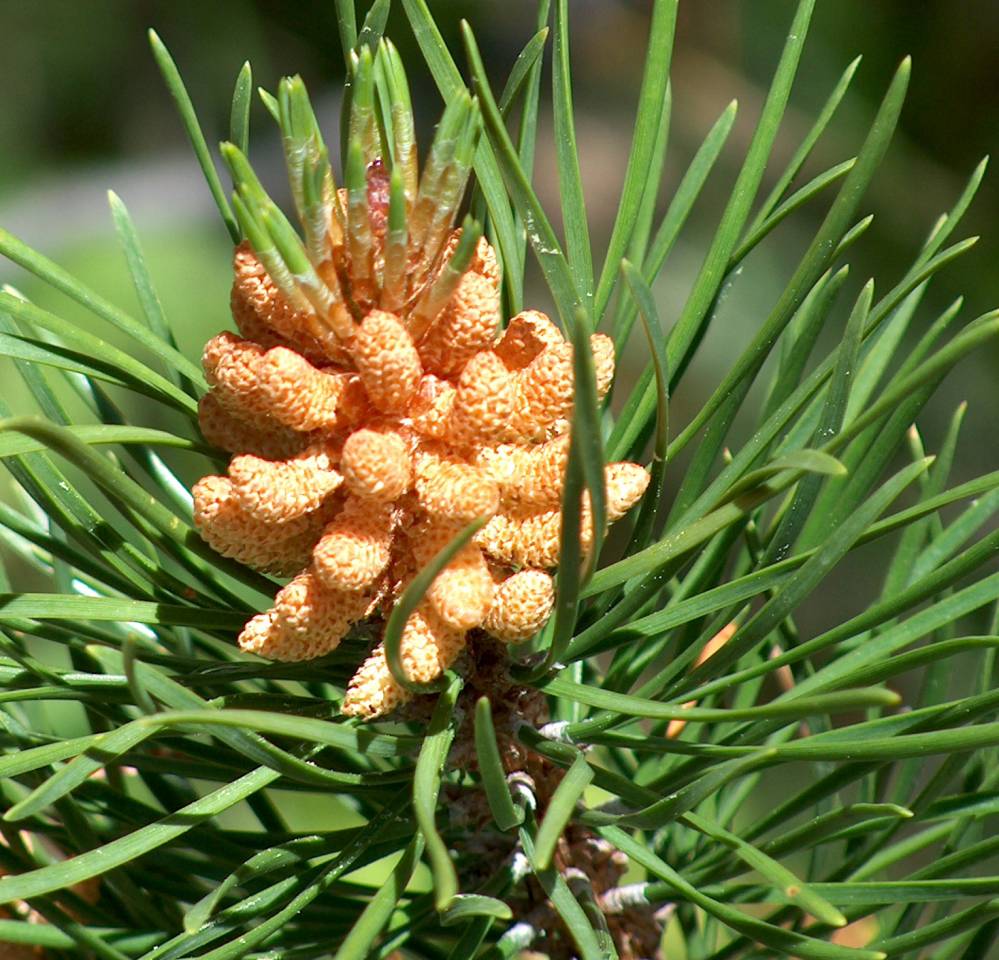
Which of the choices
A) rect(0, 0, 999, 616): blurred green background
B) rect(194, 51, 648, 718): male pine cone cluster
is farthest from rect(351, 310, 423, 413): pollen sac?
rect(0, 0, 999, 616): blurred green background

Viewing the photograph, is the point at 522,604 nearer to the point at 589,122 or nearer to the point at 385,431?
the point at 385,431

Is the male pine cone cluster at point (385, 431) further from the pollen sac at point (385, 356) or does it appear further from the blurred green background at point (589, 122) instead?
the blurred green background at point (589, 122)

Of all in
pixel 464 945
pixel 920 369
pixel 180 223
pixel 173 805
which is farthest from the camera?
pixel 180 223

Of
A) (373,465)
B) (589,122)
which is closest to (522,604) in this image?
(373,465)

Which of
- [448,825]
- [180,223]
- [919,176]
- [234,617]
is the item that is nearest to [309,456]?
[234,617]

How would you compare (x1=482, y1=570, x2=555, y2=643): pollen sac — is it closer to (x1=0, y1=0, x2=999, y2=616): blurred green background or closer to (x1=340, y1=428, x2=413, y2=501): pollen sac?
(x1=340, y1=428, x2=413, y2=501): pollen sac

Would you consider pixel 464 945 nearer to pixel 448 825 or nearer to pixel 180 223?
pixel 448 825
